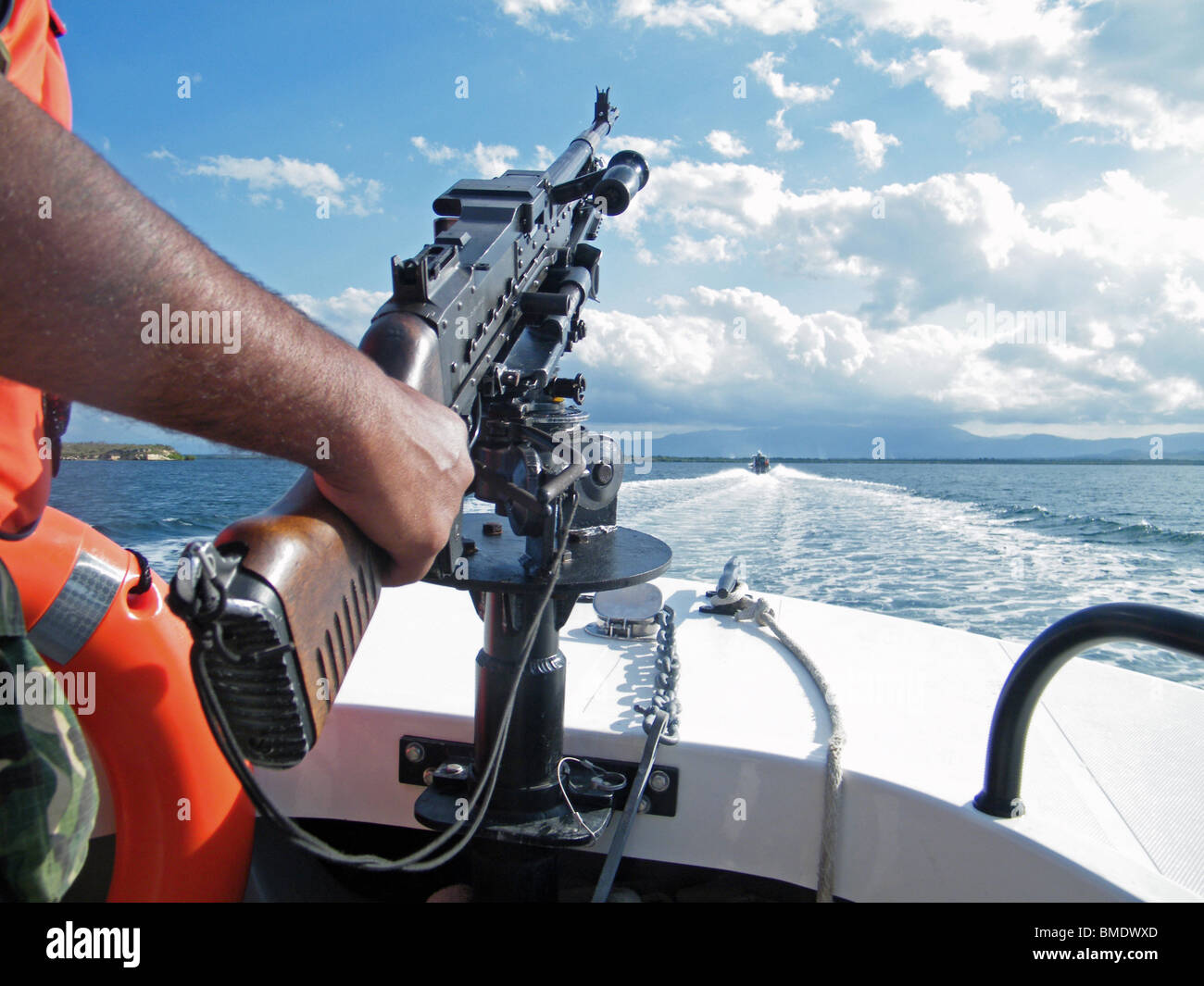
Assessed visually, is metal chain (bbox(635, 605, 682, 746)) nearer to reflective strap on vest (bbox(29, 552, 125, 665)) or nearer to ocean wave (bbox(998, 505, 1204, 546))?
reflective strap on vest (bbox(29, 552, 125, 665))

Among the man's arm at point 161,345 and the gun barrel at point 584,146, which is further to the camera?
the gun barrel at point 584,146

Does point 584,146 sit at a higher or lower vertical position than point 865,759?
higher

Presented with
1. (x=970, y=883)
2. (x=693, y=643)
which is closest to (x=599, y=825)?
(x=970, y=883)

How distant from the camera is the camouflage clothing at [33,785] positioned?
0.99 m

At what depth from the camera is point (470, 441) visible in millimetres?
1174

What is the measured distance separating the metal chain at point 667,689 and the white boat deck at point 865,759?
0.12ft

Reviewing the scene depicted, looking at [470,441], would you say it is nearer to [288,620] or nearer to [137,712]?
[288,620]

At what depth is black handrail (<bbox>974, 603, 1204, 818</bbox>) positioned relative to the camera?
0.83 m

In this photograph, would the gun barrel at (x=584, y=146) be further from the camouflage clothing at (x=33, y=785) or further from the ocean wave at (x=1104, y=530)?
the ocean wave at (x=1104, y=530)

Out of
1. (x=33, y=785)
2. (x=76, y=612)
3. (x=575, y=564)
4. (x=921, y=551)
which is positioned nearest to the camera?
(x=33, y=785)

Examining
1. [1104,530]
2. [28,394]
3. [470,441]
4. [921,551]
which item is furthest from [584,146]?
→ [1104,530]

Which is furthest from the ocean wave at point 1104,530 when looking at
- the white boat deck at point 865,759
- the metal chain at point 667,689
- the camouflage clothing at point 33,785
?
the camouflage clothing at point 33,785

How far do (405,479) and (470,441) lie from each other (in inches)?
18.5

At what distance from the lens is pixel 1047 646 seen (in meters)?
1.12
